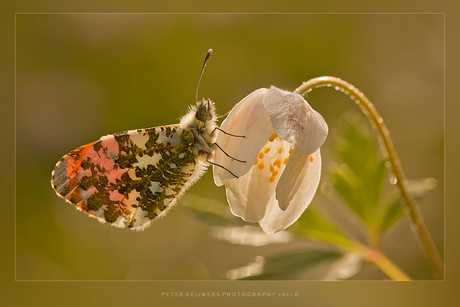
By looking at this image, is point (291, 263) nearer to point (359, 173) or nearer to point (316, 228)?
point (316, 228)

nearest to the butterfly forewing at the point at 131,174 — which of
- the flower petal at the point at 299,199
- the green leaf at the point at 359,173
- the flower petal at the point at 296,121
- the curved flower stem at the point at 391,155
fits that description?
the flower petal at the point at 299,199

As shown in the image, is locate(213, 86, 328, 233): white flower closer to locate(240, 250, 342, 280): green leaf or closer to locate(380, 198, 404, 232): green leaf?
locate(240, 250, 342, 280): green leaf

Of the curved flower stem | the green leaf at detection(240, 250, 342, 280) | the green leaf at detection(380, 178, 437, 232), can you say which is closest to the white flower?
the curved flower stem

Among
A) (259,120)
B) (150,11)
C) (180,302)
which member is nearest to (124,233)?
(180,302)

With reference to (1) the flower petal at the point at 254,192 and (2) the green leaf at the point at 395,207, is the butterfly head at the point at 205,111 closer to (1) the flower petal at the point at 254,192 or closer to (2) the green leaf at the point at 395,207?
(1) the flower petal at the point at 254,192

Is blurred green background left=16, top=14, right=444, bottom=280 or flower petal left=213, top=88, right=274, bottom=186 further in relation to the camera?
blurred green background left=16, top=14, right=444, bottom=280

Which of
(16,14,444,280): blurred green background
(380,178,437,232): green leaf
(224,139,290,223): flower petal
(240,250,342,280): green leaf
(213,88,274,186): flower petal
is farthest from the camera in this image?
(16,14,444,280): blurred green background
